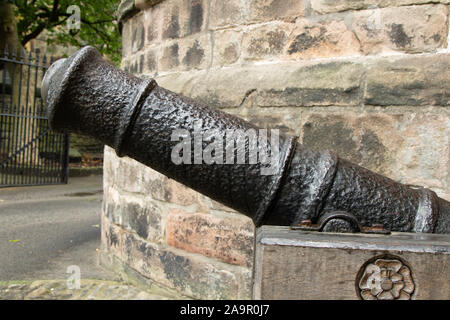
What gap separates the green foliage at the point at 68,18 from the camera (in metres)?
11.6

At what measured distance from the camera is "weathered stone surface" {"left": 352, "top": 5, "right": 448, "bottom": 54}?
7.10 ft

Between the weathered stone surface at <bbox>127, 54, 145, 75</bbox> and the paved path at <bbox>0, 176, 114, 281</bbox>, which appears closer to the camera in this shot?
the paved path at <bbox>0, 176, 114, 281</bbox>

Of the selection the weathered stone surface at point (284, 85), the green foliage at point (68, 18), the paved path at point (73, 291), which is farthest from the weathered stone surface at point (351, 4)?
the green foliage at point (68, 18)

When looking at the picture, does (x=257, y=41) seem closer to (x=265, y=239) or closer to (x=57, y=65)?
(x=57, y=65)

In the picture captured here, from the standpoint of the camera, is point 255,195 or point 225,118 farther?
point 225,118

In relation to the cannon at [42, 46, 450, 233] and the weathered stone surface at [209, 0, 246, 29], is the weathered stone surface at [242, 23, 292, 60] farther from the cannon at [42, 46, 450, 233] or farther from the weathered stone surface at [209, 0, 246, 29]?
the cannon at [42, 46, 450, 233]

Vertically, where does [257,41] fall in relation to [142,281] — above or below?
above

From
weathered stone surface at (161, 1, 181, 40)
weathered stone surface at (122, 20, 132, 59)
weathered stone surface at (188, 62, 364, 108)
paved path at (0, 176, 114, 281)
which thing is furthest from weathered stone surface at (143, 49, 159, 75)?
paved path at (0, 176, 114, 281)

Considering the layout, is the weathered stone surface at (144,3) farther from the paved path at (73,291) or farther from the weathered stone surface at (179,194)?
the paved path at (73,291)

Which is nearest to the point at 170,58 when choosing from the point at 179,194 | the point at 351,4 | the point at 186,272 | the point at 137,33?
the point at 137,33

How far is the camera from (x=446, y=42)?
216cm

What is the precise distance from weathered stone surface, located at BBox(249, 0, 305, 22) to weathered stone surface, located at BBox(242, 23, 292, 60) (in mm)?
51

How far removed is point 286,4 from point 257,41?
0.96ft

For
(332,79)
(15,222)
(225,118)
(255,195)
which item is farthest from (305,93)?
(15,222)
